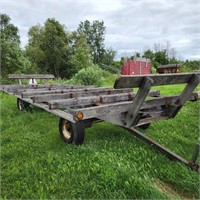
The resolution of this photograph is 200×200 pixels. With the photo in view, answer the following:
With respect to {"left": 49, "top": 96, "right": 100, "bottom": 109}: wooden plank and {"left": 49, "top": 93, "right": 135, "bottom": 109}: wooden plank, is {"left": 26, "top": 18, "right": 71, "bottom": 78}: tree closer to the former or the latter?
{"left": 49, "top": 93, "right": 135, "bottom": 109}: wooden plank

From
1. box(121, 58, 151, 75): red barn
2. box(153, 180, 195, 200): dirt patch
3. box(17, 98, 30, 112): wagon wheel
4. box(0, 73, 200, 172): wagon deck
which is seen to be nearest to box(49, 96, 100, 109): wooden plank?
box(0, 73, 200, 172): wagon deck

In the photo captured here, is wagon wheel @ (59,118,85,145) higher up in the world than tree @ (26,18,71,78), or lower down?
lower down

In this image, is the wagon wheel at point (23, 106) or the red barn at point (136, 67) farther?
the red barn at point (136, 67)

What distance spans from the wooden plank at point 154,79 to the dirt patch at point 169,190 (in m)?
1.20

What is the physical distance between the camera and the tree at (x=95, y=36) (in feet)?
163

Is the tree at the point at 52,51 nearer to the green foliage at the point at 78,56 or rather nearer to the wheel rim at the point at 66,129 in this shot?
the green foliage at the point at 78,56

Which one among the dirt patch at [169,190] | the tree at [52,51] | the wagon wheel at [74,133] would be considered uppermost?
the tree at [52,51]

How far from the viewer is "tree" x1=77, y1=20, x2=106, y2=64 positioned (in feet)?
163

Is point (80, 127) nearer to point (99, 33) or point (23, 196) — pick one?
point (23, 196)

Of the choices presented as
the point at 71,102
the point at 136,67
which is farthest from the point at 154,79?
the point at 136,67

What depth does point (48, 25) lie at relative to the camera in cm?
2688

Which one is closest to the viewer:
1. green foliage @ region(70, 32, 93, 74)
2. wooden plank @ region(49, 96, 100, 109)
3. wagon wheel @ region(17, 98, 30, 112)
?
wooden plank @ region(49, 96, 100, 109)

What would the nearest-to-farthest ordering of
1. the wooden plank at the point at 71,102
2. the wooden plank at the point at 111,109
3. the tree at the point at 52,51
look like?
the wooden plank at the point at 111,109 < the wooden plank at the point at 71,102 < the tree at the point at 52,51

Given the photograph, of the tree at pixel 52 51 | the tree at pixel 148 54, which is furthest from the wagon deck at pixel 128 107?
the tree at pixel 148 54
